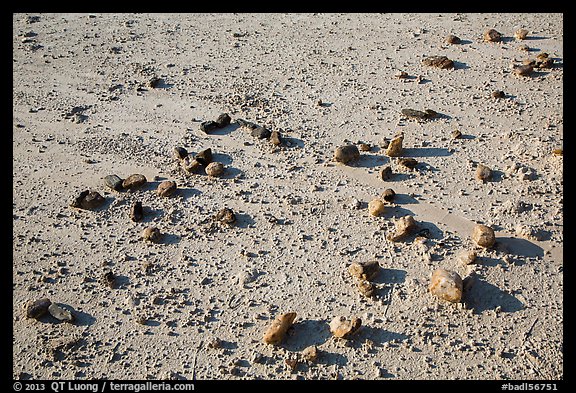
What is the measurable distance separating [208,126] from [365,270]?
3.91 metres

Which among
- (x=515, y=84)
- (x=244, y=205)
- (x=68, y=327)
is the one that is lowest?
(x=68, y=327)

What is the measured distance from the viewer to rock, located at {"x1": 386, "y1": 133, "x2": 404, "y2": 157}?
25.0 feet

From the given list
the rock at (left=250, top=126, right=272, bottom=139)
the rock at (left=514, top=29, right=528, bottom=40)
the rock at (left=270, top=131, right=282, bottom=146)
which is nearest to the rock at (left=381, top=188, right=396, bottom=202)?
the rock at (left=270, top=131, right=282, bottom=146)

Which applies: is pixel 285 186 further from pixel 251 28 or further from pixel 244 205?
pixel 251 28

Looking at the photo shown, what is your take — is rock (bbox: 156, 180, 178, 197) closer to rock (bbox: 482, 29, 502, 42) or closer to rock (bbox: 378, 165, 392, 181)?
rock (bbox: 378, 165, 392, 181)

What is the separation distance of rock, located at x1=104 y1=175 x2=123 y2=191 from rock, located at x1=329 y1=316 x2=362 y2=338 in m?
3.69

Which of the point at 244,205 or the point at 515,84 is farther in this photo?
the point at 515,84

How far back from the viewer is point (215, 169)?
7.38m

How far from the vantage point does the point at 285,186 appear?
7191mm

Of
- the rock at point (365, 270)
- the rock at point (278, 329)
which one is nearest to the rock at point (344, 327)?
the rock at point (278, 329)

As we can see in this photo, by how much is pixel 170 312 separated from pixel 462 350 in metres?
2.94

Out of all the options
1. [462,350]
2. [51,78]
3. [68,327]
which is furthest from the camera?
[51,78]
